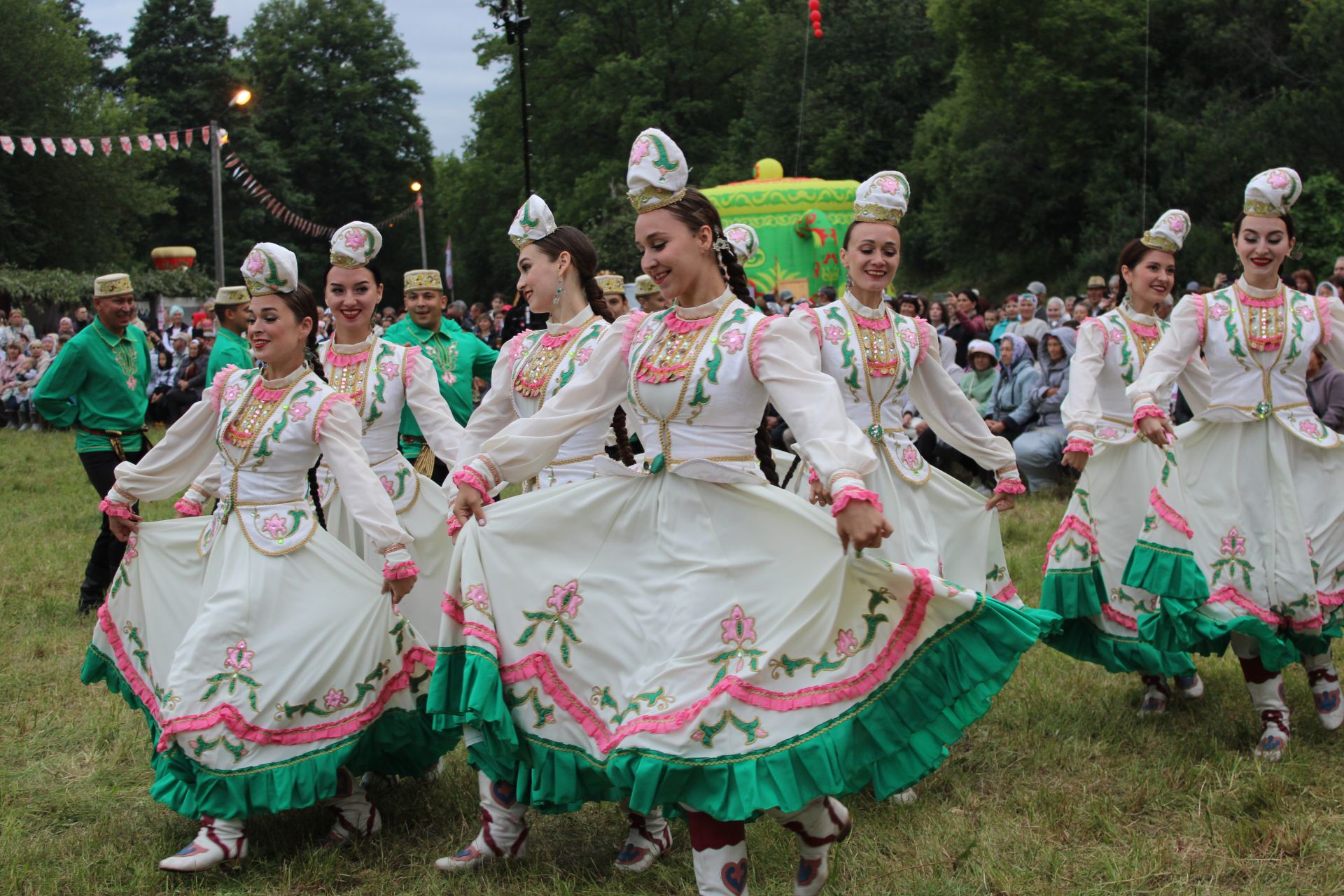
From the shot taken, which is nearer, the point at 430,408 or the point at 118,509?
the point at 118,509

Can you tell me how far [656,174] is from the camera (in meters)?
3.73

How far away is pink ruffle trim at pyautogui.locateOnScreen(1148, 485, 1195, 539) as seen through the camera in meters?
5.32

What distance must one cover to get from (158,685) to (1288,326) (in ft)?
14.1

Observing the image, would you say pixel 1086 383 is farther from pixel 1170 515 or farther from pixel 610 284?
pixel 610 284

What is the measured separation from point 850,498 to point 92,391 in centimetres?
625

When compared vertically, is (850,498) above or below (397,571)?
above

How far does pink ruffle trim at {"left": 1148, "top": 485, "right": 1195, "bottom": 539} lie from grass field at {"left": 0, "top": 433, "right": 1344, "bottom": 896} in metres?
0.82

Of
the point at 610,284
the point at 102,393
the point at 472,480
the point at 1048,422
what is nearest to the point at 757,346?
the point at 472,480

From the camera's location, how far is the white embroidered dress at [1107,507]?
552 centimetres

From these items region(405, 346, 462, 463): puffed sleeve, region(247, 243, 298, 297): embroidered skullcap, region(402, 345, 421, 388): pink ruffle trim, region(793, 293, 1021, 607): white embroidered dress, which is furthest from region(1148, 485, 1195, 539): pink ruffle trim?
region(247, 243, 298, 297): embroidered skullcap

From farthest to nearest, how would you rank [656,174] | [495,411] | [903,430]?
[495,411] → [903,430] → [656,174]

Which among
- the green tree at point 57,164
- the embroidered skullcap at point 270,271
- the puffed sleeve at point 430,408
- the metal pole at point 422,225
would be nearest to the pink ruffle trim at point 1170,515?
the puffed sleeve at point 430,408

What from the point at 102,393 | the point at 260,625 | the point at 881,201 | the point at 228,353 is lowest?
the point at 260,625

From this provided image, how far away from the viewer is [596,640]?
359 cm
